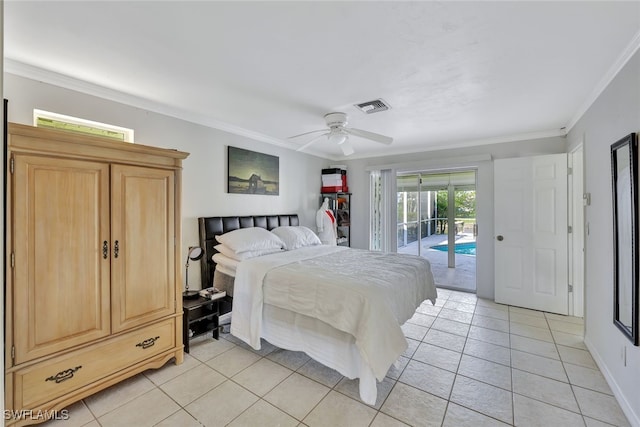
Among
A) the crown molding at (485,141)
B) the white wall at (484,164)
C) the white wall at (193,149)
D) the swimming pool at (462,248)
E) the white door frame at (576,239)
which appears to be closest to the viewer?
the white wall at (193,149)

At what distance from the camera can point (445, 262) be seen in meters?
5.49

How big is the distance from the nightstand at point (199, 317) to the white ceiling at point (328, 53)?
2.02m

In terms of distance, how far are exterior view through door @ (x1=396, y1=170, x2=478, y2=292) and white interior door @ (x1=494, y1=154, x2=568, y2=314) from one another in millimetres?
827

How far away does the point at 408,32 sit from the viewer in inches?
67.9

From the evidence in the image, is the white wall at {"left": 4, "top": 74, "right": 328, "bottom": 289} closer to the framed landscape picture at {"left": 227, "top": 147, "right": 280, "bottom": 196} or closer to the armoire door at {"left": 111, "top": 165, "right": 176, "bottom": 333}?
the framed landscape picture at {"left": 227, "top": 147, "right": 280, "bottom": 196}

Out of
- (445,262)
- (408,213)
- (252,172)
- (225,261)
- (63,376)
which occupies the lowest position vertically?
(63,376)

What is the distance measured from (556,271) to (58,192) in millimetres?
5253

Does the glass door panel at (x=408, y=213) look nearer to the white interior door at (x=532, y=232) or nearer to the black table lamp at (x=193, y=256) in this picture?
the white interior door at (x=532, y=232)

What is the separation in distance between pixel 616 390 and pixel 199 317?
137 inches

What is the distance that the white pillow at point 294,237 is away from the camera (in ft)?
12.2

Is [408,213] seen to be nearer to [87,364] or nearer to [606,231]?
A: [606,231]

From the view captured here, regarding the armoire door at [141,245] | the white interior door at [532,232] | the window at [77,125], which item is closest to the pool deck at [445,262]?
the white interior door at [532,232]

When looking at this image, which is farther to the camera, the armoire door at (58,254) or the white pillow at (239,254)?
the white pillow at (239,254)

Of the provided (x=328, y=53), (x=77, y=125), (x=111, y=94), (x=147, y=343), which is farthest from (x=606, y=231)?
(x=77, y=125)
